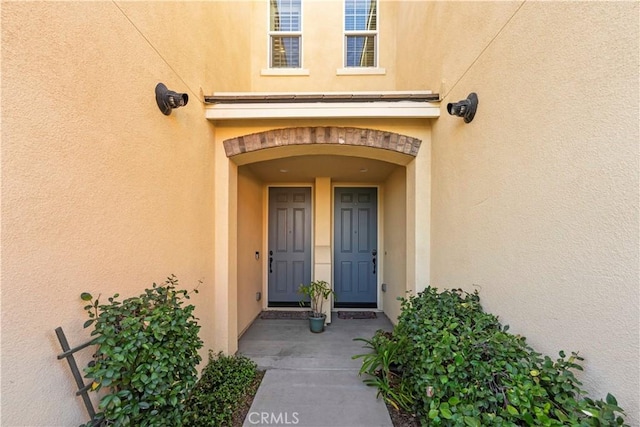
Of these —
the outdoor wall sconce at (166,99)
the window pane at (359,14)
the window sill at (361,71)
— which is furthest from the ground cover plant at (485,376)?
the window pane at (359,14)

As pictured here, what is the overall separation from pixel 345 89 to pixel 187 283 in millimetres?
4016

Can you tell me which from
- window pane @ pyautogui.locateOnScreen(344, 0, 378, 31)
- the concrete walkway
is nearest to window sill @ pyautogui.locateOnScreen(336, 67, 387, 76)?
window pane @ pyautogui.locateOnScreen(344, 0, 378, 31)

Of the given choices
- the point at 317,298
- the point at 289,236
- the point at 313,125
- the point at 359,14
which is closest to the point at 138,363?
the point at 313,125

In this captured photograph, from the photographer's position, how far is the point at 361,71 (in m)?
4.79

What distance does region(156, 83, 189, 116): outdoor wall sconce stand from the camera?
2.02 metres

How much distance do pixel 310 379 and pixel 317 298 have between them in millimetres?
1695

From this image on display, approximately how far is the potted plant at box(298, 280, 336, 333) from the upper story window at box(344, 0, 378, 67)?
3.91 metres

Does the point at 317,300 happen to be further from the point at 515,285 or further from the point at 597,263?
the point at 597,263

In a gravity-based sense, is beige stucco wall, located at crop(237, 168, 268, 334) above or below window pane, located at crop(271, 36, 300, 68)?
below

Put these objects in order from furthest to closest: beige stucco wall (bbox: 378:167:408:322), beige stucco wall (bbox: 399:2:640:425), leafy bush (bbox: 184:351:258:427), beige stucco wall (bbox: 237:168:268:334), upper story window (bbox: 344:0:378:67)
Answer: upper story window (bbox: 344:0:378:67) < beige stucco wall (bbox: 237:168:268:334) < beige stucco wall (bbox: 378:167:408:322) < leafy bush (bbox: 184:351:258:427) < beige stucco wall (bbox: 399:2:640:425)

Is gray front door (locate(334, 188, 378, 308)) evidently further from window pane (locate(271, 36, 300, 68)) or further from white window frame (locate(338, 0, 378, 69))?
window pane (locate(271, 36, 300, 68))

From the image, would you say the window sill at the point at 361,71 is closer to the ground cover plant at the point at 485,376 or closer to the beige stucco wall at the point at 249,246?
the beige stucco wall at the point at 249,246

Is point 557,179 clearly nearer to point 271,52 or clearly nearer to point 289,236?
point 289,236

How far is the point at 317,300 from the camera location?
14.7ft
